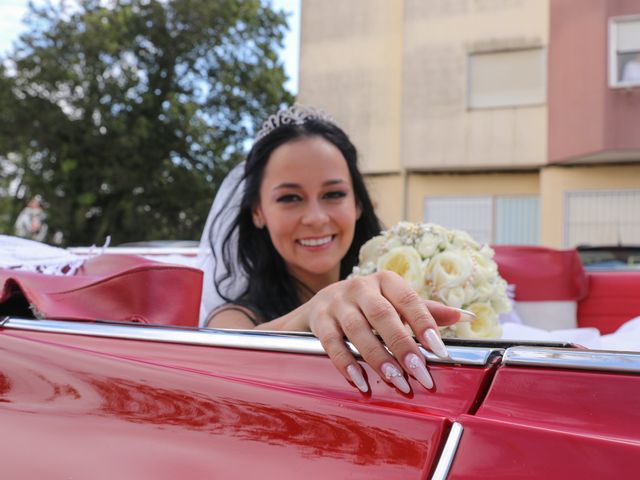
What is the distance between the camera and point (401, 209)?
46.1 ft

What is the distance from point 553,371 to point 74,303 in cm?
92

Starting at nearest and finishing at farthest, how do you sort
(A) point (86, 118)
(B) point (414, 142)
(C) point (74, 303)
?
(C) point (74, 303)
(B) point (414, 142)
(A) point (86, 118)

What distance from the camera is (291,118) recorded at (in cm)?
252

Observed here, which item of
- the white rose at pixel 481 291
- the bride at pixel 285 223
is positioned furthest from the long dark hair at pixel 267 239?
the white rose at pixel 481 291

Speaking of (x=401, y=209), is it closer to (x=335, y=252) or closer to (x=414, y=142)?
(x=414, y=142)

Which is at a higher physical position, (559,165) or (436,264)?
(559,165)

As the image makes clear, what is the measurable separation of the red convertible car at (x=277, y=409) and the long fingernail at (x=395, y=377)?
14 millimetres

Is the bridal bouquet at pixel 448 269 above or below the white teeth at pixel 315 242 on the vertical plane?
below

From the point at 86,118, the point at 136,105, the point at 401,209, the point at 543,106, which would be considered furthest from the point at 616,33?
the point at 86,118

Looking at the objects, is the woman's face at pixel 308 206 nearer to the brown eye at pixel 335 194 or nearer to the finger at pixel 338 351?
the brown eye at pixel 335 194

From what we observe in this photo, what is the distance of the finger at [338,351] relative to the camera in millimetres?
866

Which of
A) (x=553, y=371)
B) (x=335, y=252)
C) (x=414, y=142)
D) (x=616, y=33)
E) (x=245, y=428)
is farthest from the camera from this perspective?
(x=414, y=142)

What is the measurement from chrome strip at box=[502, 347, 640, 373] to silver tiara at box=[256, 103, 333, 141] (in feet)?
5.79

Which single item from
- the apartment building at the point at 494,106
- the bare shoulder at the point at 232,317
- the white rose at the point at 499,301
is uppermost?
the apartment building at the point at 494,106
